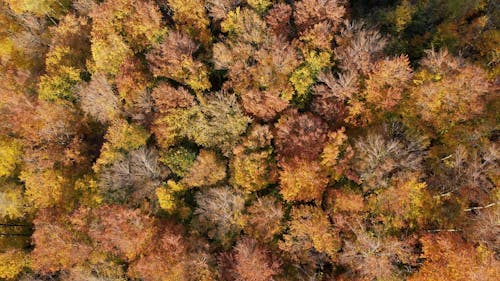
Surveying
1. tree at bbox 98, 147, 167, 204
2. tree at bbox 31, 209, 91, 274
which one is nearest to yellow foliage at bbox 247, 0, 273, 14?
tree at bbox 98, 147, 167, 204

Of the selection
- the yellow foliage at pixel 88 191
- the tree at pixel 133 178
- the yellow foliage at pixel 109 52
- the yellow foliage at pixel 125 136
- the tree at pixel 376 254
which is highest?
the yellow foliage at pixel 109 52

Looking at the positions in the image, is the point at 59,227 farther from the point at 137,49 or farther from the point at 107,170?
the point at 137,49

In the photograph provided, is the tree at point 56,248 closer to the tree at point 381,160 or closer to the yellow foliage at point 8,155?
the yellow foliage at point 8,155

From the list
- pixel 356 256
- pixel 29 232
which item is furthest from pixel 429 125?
pixel 29 232

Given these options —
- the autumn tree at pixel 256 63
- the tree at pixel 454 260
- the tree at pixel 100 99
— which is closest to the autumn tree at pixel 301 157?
the autumn tree at pixel 256 63

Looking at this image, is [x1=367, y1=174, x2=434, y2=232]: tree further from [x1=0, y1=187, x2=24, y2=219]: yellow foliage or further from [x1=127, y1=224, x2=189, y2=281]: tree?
[x1=0, y1=187, x2=24, y2=219]: yellow foliage

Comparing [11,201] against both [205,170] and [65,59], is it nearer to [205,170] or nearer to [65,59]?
[65,59]

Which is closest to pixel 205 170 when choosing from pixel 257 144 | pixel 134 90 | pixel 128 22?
pixel 257 144
